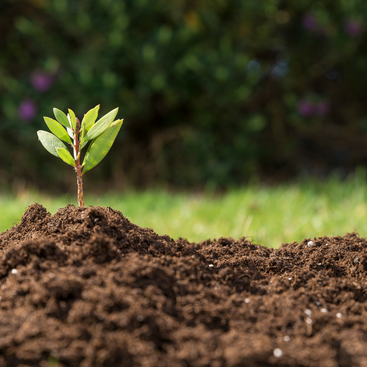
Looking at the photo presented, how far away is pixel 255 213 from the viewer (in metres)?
2.88

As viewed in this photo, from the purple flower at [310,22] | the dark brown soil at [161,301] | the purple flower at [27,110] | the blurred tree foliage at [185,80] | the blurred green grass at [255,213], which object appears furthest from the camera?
the purple flower at [310,22]

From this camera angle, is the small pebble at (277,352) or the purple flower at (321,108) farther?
the purple flower at (321,108)

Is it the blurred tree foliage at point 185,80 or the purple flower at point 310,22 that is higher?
the purple flower at point 310,22

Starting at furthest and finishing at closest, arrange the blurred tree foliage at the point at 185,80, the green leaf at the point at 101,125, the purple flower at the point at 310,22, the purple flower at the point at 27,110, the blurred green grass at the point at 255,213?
the purple flower at the point at 310,22 < the purple flower at the point at 27,110 < the blurred tree foliage at the point at 185,80 < the blurred green grass at the point at 255,213 < the green leaf at the point at 101,125

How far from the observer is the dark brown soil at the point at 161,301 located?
85cm

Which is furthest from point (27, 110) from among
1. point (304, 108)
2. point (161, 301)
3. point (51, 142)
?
point (161, 301)

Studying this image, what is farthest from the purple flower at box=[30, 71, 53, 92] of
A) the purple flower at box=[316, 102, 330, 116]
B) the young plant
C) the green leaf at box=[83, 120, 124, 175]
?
the green leaf at box=[83, 120, 124, 175]

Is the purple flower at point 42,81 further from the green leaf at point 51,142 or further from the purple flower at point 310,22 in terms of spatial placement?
the green leaf at point 51,142

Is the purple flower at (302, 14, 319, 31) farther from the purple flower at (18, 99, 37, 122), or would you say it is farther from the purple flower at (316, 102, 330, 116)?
the purple flower at (18, 99, 37, 122)

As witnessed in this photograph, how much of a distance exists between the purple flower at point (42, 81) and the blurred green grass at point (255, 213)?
1593mm

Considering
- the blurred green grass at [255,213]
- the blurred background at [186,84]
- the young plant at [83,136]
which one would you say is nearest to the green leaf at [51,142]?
the young plant at [83,136]

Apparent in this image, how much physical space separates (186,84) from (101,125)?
10.6 ft

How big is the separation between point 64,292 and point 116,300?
0.45 ft

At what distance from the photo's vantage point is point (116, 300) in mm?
964
